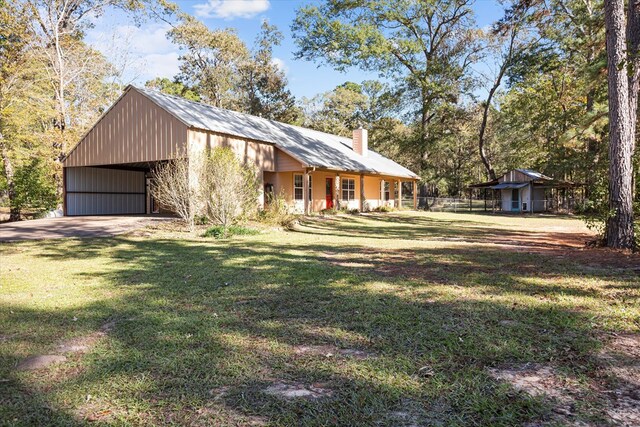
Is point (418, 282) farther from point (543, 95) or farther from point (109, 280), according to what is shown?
point (543, 95)

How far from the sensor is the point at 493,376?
2.70 m

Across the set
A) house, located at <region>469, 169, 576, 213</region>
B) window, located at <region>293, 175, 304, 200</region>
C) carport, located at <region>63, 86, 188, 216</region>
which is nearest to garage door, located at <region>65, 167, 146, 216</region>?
carport, located at <region>63, 86, 188, 216</region>

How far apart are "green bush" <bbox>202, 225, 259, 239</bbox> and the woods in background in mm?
8877

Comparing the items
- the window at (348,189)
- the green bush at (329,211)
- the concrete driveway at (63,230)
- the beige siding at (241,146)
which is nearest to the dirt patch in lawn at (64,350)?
the concrete driveway at (63,230)

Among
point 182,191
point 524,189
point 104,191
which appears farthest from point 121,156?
point 524,189

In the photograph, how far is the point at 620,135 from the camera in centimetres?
800

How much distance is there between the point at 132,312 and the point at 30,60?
70.2ft

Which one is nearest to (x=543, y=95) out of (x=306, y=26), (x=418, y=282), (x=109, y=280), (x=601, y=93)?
(x=601, y=93)

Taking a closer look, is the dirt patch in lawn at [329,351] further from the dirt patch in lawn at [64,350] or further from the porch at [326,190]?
the porch at [326,190]

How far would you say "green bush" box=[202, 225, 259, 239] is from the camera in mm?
11633

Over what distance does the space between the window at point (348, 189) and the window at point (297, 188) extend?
12.9 feet

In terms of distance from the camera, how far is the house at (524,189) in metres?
30.5

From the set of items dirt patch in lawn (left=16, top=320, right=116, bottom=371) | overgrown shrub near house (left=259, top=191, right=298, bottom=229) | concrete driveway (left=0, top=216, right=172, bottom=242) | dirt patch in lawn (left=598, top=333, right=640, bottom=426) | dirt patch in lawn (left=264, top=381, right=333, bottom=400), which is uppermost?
overgrown shrub near house (left=259, top=191, right=298, bottom=229)

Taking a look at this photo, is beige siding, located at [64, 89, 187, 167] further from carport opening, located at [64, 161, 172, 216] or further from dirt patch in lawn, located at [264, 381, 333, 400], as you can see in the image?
dirt patch in lawn, located at [264, 381, 333, 400]
